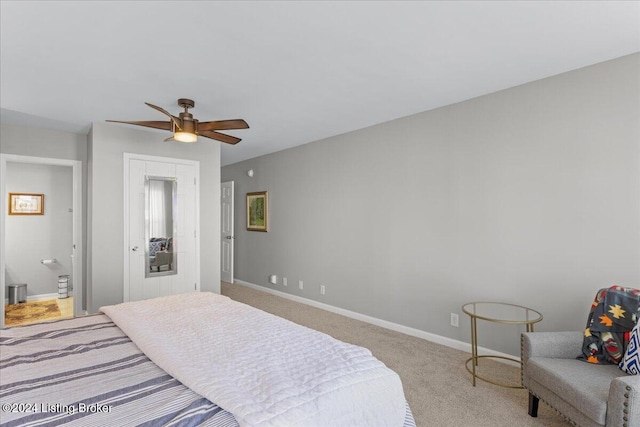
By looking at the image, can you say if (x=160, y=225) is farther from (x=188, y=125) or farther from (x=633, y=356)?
(x=633, y=356)

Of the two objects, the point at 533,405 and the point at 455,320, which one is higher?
the point at 455,320

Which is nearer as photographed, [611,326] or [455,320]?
[611,326]

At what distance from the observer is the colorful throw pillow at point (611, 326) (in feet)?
6.74

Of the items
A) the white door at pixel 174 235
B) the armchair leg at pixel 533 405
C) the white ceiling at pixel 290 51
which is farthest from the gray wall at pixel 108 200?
the armchair leg at pixel 533 405

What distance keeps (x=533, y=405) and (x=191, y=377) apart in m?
2.20

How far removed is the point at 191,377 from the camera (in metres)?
1.31

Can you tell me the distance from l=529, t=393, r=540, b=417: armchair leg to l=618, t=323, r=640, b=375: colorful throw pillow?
1.76 feet

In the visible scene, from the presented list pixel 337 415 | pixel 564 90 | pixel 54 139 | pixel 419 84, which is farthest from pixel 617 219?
pixel 54 139

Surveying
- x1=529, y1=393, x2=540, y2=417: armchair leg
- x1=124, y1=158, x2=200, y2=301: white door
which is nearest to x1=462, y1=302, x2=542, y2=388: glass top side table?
x1=529, y1=393, x2=540, y2=417: armchair leg

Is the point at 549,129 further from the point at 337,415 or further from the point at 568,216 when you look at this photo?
the point at 337,415

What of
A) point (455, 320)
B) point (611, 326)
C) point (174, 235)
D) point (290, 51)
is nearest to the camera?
point (611, 326)

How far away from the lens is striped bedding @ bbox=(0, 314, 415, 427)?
1.10 meters

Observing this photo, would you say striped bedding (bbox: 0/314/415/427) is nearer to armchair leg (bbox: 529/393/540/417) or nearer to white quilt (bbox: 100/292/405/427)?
white quilt (bbox: 100/292/405/427)

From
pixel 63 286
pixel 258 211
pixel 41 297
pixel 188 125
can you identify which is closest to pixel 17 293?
pixel 41 297
